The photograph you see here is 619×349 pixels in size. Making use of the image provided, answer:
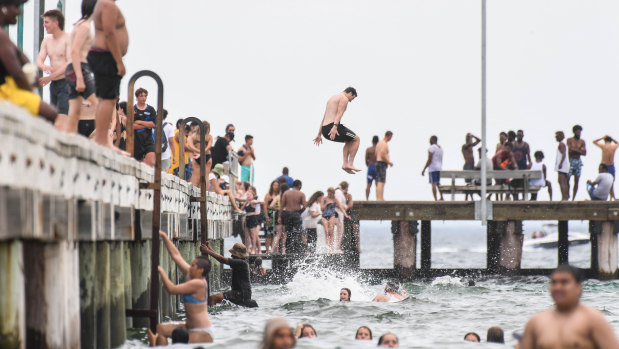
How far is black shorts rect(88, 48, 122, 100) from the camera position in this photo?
36.0 ft

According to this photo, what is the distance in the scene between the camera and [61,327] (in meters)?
8.54

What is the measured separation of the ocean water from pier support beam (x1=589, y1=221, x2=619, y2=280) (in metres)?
0.35

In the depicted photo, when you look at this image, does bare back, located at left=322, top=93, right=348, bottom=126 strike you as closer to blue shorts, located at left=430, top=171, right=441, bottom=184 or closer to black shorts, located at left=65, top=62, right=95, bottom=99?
black shorts, located at left=65, top=62, right=95, bottom=99

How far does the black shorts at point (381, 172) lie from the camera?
85.8 ft

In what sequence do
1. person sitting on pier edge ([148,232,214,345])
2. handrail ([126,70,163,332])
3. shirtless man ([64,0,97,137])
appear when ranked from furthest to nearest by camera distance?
1. handrail ([126,70,163,332])
2. person sitting on pier edge ([148,232,214,345])
3. shirtless man ([64,0,97,137])

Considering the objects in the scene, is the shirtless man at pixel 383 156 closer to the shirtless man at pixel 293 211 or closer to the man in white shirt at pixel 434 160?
the man in white shirt at pixel 434 160

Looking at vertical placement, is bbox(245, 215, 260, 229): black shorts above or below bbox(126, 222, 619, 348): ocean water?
above

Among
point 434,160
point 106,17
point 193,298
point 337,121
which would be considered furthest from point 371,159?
point 106,17

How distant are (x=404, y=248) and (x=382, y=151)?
13.9 feet

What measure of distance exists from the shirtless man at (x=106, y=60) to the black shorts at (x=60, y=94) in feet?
3.41

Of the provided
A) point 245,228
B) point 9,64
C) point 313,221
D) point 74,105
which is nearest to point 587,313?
point 9,64

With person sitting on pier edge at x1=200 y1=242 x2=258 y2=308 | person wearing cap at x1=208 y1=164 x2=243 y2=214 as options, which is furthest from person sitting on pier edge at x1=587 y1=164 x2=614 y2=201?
person sitting on pier edge at x1=200 y1=242 x2=258 y2=308

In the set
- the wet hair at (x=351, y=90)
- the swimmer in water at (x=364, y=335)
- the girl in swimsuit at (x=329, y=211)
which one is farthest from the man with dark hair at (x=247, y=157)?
the swimmer in water at (x=364, y=335)

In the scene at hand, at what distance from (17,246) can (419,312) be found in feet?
43.1
